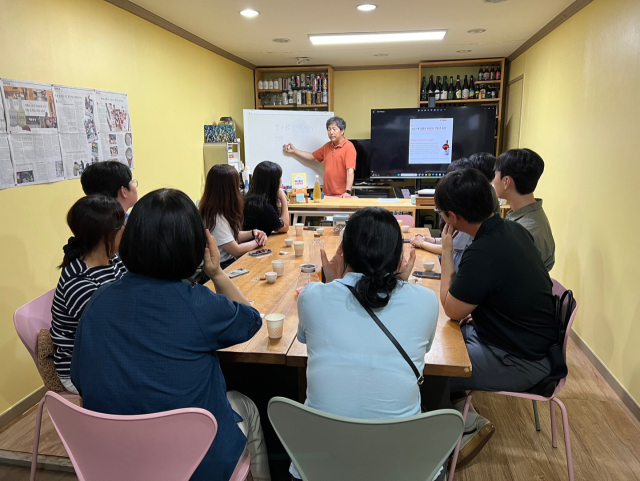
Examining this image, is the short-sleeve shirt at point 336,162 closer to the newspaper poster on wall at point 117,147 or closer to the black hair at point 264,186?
the black hair at point 264,186

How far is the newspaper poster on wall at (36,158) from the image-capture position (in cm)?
246

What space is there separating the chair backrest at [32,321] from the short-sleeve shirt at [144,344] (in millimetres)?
613

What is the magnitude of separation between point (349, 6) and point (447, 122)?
2.72 m

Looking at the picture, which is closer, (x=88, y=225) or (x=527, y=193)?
(x=88, y=225)

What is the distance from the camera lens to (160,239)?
113 centimetres

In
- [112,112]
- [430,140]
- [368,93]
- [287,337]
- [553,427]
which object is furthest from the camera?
[368,93]

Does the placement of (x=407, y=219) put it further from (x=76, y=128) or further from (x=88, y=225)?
(x=88, y=225)

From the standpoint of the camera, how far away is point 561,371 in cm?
168

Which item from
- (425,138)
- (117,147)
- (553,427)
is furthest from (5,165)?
(425,138)

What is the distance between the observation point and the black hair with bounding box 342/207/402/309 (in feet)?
4.08

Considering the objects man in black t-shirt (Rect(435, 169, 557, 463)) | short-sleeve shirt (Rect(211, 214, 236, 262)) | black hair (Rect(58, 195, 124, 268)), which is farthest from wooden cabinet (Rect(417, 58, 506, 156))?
black hair (Rect(58, 195, 124, 268))

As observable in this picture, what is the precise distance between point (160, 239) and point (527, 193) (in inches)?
79.5

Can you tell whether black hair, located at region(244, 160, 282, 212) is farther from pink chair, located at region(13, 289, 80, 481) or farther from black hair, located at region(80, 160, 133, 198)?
pink chair, located at region(13, 289, 80, 481)

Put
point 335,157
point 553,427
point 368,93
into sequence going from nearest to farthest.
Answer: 1. point 553,427
2. point 335,157
3. point 368,93
